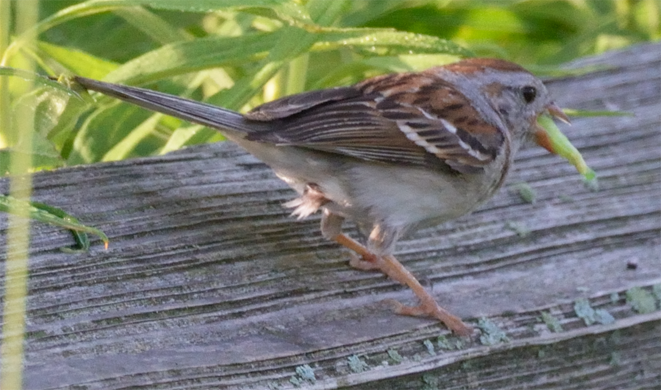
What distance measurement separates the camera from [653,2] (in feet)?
11.8

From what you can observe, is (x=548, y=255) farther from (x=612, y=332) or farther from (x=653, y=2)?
(x=653, y=2)

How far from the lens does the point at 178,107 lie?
1.89 m

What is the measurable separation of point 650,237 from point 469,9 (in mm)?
1284

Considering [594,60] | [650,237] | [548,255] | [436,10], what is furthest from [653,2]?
[548,255]

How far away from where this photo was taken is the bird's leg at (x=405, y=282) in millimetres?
1765

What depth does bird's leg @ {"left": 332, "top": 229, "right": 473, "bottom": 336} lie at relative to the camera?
5.79 feet

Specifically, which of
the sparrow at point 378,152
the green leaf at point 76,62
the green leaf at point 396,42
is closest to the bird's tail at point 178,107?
the sparrow at point 378,152

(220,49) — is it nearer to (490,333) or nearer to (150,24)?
(150,24)

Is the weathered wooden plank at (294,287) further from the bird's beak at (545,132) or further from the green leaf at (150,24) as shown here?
the green leaf at (150,24)

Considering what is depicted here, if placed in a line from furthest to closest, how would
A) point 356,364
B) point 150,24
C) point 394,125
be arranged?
point 150,24 < point 394,125 < point 356,364

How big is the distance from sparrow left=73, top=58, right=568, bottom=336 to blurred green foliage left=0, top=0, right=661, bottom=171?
133 mm

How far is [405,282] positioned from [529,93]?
3.12 feet

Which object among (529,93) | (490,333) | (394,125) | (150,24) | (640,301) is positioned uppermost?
(150,24)

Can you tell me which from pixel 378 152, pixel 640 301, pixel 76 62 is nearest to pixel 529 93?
pixel 378 152
